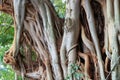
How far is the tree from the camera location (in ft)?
6.00

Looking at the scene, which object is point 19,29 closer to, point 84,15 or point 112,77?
point 84,15

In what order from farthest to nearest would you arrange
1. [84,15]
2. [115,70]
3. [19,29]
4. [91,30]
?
[19,29] < [84,15] < [91,30] < [115,70]

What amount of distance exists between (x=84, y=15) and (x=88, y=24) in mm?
98

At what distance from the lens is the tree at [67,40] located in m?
1.83

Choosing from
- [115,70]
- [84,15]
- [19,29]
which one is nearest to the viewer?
[115,70]

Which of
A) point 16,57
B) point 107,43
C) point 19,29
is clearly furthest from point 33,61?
point 107,43

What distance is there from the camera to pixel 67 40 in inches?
80.1

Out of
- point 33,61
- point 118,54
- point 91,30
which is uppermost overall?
point 91,30

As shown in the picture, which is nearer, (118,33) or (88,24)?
(118,33)

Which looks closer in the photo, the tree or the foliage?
the tree

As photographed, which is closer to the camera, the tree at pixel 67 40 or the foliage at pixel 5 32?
the tree at pixel 67 40

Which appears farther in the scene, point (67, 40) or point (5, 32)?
point (5, 32)

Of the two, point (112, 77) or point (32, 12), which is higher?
point (32, 12)

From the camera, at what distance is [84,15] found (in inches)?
83.2
